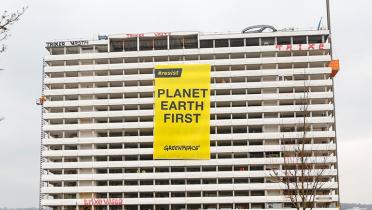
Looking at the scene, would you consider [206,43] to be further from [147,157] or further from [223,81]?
[147,157]

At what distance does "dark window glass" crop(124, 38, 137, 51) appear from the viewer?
133750 mm

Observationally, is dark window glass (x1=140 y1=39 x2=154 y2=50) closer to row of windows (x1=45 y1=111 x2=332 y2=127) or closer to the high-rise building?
the high-rise building

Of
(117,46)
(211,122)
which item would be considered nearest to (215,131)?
(211,122)

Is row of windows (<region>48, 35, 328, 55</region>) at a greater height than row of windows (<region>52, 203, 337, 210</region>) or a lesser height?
greater

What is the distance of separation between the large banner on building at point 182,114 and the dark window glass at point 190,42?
31.1 feet

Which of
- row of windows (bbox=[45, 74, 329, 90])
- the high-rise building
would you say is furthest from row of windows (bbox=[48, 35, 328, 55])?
row of windows (bbox=[45, 74, 329, 90])

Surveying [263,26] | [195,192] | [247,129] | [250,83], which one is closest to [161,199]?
[195,192]

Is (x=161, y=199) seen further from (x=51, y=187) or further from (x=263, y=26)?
(x=263, y=26)

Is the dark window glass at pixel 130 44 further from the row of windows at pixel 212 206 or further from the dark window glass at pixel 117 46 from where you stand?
the row of windows at pixel 212 206

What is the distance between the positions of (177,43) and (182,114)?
21944 mm

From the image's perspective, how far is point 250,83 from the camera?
125688 millimetres

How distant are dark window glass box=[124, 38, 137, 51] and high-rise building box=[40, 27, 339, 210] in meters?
0.78

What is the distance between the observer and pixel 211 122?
124125mm

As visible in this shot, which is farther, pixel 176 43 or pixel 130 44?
pixel 130 44
